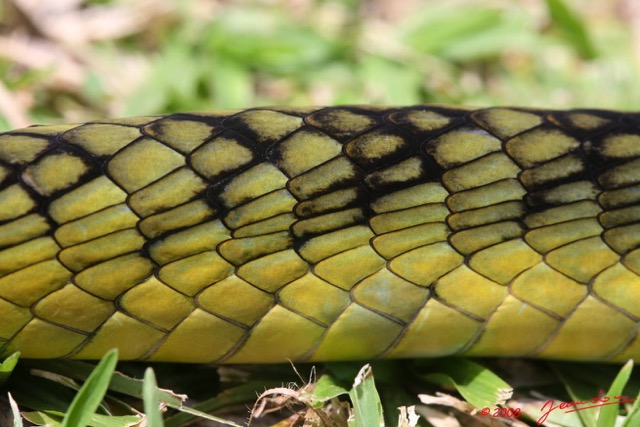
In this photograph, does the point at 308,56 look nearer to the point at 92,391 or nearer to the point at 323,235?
the point at 323,235

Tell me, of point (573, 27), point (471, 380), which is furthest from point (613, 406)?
point (573, 27)

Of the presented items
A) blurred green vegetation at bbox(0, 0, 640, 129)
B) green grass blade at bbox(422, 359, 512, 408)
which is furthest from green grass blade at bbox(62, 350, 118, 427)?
blurred green vegetation at bbox(0, 0, 640, 129)

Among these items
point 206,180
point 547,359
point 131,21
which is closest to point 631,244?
point 547,359

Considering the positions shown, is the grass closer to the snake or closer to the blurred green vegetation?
the blurred green vegetation

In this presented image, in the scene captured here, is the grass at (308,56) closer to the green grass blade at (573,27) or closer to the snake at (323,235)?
the green grass blade at (573,27)

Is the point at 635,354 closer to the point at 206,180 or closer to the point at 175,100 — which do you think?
the point at 206,180
